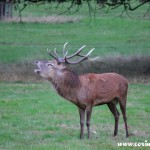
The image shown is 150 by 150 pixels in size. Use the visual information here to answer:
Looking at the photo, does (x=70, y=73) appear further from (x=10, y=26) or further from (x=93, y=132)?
(x=10, y=26)

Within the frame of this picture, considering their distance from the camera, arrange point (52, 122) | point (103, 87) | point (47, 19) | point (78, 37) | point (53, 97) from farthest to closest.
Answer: point (47, 19) < point (78, 37) < point (53, 97) < point (52, 122) < point (103, 87)

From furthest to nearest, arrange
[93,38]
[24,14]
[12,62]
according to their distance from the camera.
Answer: [24,14] < [93,38] < [12,62]

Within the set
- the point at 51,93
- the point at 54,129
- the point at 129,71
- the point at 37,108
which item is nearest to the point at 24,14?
the point at 129,71

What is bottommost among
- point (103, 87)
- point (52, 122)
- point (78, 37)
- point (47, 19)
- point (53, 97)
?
point (47, 19)

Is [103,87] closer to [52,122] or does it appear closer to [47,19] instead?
[52,122]

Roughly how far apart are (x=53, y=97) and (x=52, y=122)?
14.7 feet

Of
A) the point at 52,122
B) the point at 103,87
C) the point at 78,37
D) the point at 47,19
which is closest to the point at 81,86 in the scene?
the point at 103,87

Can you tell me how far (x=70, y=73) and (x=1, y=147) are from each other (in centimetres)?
202

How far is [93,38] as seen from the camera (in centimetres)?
3675

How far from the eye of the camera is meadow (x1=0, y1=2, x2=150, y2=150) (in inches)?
480

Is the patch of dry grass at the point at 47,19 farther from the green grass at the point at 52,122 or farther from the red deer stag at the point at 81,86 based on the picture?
the red deer stag at the point at 81,86

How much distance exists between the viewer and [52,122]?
14.2m

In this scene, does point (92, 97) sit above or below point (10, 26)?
above

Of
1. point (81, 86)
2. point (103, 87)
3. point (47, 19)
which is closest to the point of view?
point (81, 86)
